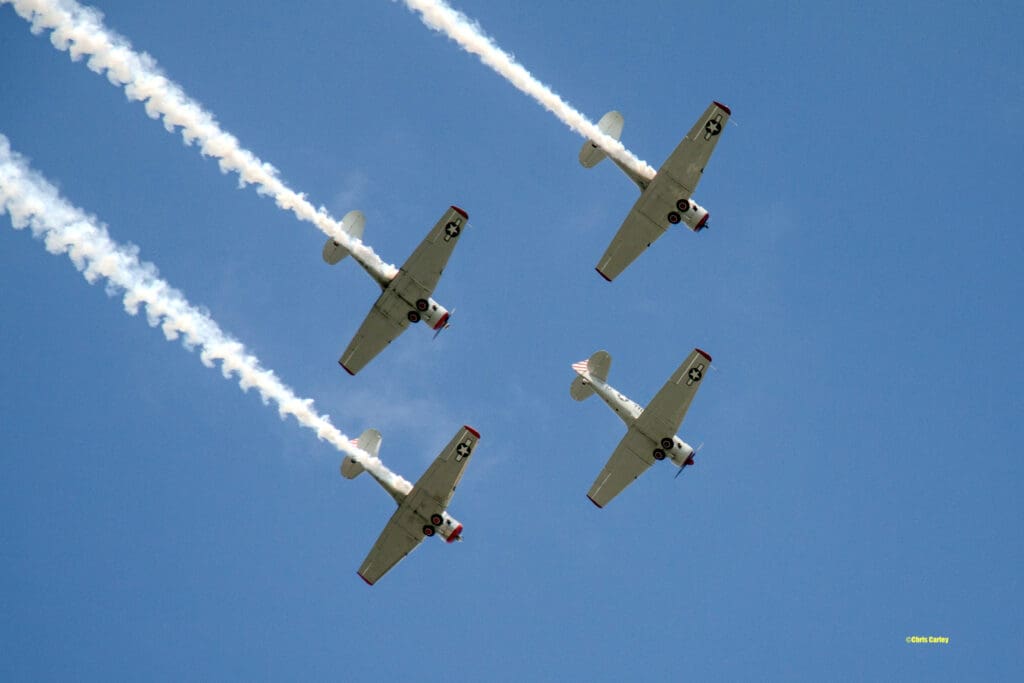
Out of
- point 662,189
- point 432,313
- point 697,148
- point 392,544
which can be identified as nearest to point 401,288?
point 432,313

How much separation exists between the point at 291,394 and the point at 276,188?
690cm

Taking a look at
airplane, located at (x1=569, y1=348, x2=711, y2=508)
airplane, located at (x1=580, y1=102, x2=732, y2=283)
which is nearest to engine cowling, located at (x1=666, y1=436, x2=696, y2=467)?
airplane, located at (x1=569, y1=348, x2=711, y2=508)

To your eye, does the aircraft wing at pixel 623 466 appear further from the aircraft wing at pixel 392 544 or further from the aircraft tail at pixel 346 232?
the aircraft tail at pixel 346 232

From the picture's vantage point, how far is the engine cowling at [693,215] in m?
58.2

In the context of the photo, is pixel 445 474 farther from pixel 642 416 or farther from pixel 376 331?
pixel 642 416

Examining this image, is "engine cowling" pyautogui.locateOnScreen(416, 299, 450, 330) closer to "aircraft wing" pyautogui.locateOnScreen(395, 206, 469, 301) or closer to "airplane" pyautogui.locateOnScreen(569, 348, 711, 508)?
"aircraft wing" pyautogui.locateOnScreen(395, 206, 469, 301)

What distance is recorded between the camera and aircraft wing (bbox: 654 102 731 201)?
186 ft

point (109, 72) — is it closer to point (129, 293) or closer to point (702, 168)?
point (129, 293)

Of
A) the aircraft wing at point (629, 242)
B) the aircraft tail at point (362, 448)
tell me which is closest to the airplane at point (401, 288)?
the aircraft tail at point (362, 448)

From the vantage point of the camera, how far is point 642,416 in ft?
189

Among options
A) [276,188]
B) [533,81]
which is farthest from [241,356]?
[533,81]

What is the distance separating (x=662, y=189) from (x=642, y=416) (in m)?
8.14

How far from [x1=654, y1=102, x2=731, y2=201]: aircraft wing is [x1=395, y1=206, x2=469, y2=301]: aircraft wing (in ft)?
25.7

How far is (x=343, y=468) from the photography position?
55.1 m
